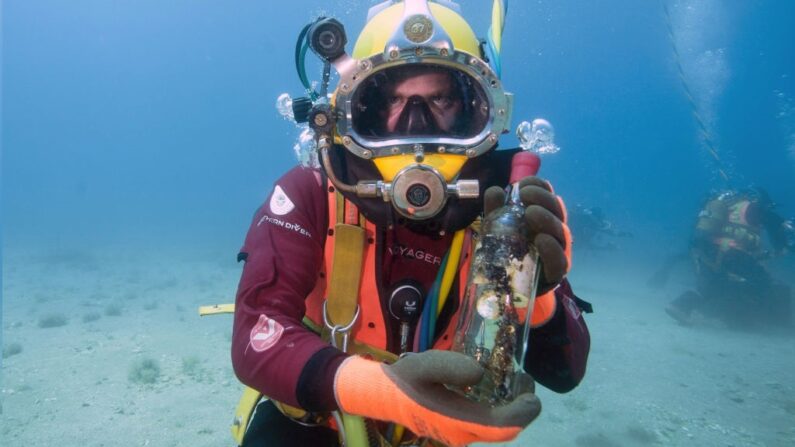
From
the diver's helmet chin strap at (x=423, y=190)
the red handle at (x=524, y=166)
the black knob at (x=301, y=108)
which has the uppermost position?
the black knob at (x=301, y=108)

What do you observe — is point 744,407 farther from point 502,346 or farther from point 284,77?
point 284,77

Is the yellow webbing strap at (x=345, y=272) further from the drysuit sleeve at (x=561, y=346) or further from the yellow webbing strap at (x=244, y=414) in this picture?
the drysuit sleeve at (x=561, y=346)

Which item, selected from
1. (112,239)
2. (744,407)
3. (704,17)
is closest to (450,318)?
(744,407)

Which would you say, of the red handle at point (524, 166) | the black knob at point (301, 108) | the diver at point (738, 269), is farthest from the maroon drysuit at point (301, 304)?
the diver at point (738, 269)

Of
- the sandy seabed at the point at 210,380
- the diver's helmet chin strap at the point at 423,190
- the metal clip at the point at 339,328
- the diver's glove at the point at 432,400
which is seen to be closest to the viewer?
the diver's glove at the point at 432,400

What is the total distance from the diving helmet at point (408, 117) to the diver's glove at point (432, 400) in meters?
0.80

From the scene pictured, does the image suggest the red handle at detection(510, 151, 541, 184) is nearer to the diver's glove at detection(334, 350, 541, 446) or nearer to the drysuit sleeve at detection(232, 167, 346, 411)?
the diver's glove at detection(334, 350, 541, 446)

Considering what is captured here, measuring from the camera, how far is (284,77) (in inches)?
6393

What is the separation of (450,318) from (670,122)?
172 metres

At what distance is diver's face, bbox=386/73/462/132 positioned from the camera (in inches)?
104

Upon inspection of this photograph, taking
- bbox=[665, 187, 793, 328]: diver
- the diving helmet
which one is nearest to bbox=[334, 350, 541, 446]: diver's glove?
the diving helmet

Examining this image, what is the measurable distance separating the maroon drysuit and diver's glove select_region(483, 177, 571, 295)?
64cm

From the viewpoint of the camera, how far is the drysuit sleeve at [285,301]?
72.0 inches

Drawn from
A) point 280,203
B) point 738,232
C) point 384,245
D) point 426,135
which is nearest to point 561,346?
point 384,245
